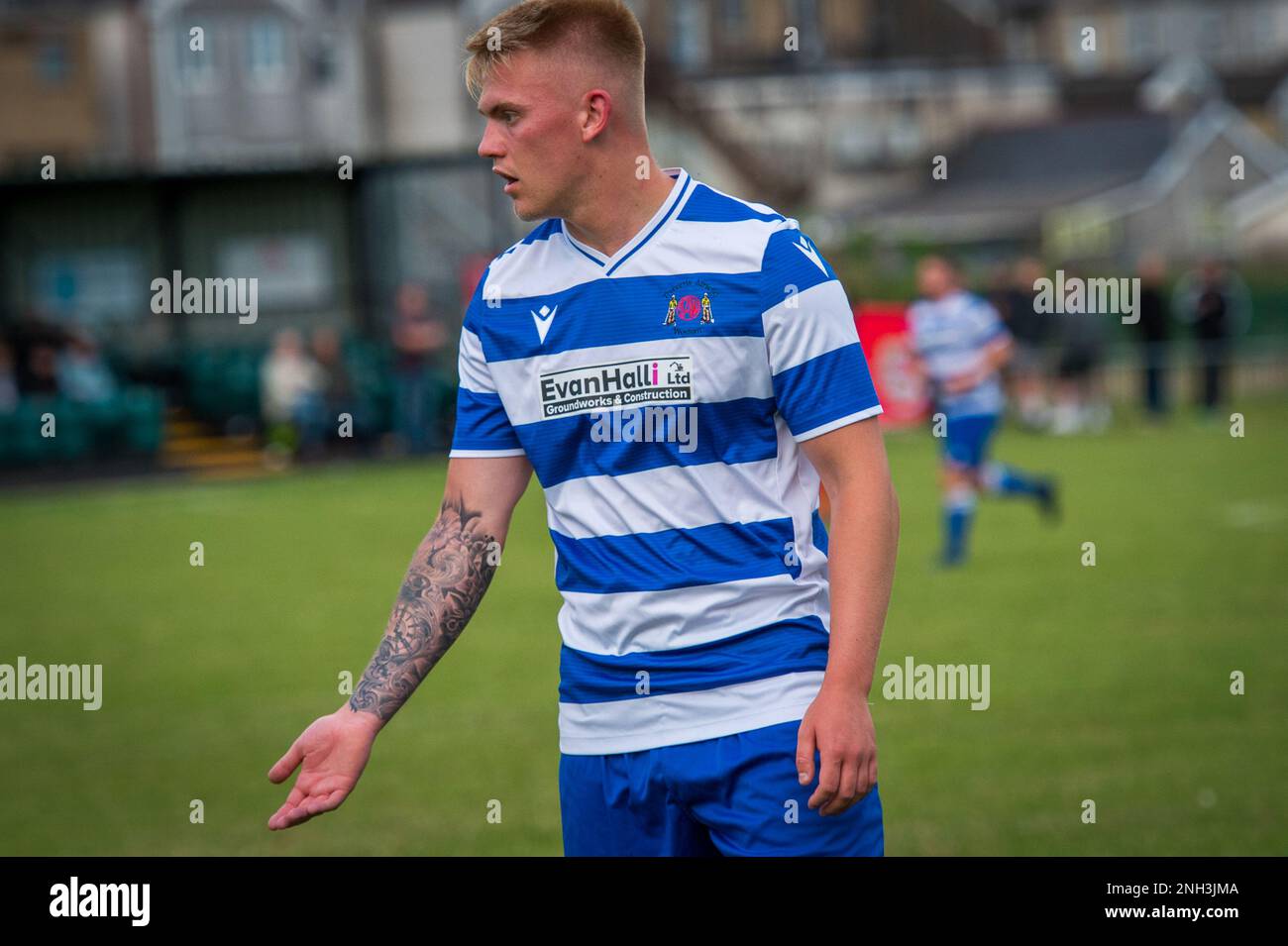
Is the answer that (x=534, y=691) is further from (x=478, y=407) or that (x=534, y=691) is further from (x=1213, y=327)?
(x=1213, y=327)

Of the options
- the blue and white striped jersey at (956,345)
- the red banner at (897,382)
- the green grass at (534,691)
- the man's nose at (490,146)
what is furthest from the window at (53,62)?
the man's nose at (490,146)

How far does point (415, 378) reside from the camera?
1009 inches

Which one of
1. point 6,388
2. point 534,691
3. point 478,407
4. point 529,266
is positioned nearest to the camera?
point 529,266

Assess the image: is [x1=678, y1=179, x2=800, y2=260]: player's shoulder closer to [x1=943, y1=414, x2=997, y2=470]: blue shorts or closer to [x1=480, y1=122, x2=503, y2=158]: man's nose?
[x1=480, y1=122, x2=503, y2=158]: man's nose

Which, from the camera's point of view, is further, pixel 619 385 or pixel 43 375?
pixel 43 375

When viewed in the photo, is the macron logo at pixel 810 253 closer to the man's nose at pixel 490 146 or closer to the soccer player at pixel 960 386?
the man's nose at pixel 490 146

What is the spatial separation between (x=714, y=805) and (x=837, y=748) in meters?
0.32

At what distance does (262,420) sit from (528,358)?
25445mm

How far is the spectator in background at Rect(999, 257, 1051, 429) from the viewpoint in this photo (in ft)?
92.3

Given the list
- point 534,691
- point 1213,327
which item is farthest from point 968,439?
point 1213,327

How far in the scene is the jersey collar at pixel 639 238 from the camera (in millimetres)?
3260

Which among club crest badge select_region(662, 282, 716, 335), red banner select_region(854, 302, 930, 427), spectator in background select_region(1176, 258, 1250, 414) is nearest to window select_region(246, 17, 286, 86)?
red banner select_region(854, 302, 930, 427)

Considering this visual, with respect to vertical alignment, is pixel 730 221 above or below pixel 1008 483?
above
